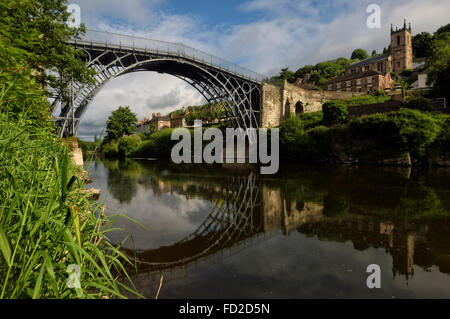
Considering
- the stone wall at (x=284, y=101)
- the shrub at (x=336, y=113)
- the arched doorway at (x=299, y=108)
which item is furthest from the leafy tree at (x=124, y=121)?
the shrub at (x=336, y=113)

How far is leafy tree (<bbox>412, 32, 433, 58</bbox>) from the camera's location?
74.8m

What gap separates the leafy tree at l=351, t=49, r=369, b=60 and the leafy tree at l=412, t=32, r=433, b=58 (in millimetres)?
17981

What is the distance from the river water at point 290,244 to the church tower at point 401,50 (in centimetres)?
7516

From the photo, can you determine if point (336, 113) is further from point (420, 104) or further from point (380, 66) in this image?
point (380, 66)

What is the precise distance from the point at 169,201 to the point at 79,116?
1833cm

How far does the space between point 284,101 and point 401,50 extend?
48363 mm

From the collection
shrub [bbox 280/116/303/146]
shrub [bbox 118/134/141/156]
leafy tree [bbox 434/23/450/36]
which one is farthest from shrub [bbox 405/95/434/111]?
leafy tree [bbox 434/23/450/36]

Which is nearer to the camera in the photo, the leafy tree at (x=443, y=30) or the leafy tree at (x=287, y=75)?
the leafy tree at (x=443, y=30)

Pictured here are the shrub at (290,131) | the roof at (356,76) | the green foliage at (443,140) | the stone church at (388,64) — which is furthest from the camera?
the stone church at (388,64)

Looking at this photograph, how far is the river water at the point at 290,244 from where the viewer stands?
3.66 m

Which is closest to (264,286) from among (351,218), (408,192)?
(351,218)

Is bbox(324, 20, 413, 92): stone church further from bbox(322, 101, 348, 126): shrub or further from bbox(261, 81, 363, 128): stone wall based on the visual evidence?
bbox(322, 101, 348, 126): shrub

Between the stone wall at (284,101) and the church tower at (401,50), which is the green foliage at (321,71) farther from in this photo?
the stone wall at (284,101)

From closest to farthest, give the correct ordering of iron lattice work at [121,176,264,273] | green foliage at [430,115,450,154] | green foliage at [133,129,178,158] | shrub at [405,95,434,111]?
iron lattice work at [121,176,264,273] → green foliage at [430,115,450,154] → shrub at [405,95,434,111] → green foliage at [133,129,178,158]
